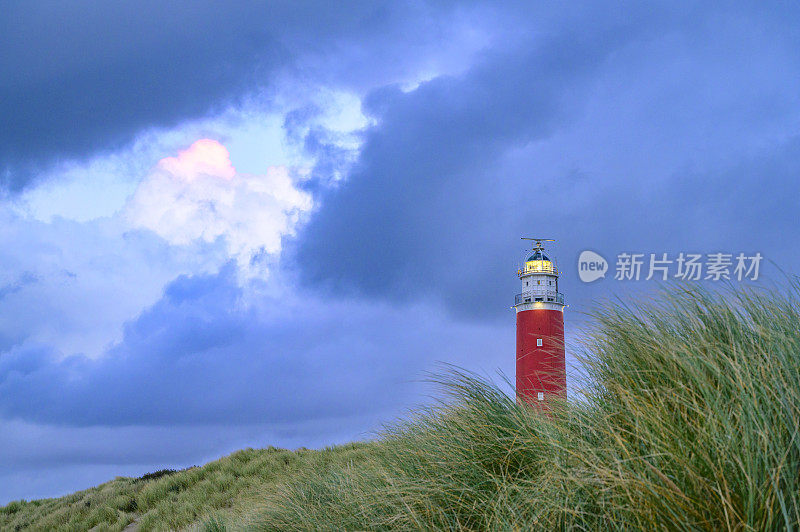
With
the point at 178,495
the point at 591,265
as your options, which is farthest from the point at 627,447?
the point at 178,495

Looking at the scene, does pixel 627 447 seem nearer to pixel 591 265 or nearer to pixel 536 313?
pixel 591 265

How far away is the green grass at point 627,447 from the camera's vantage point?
3006 mm

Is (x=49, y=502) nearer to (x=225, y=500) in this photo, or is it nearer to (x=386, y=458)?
(x=225, y=500)

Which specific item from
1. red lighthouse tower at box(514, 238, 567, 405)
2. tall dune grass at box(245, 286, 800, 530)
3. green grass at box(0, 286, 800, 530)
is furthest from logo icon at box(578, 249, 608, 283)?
red lighthouse tower at box(514, 238, 567, 405)

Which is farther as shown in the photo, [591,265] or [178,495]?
[178,495]

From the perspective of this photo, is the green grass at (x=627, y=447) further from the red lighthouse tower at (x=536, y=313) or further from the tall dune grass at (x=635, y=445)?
the red lighthouse tower at (x=536, y=313)

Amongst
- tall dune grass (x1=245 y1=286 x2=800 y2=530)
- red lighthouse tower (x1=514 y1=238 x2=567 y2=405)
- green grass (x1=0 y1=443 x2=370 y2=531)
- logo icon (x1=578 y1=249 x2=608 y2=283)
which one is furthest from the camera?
red lighthouse tower (x1=514 y1=238 x2=567 y2=405)

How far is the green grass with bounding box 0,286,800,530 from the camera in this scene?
301cm

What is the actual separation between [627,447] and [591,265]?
351 inches

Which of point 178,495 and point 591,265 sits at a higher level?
point 591,265

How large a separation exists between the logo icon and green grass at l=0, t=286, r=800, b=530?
6.15 metres

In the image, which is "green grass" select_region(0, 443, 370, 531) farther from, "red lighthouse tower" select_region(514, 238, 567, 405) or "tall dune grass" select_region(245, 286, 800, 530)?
"red lighthouse tower" select_region(514, 238, 567, 405)

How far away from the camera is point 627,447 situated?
3.71m

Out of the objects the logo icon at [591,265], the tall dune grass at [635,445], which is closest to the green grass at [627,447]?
the tall dune grass at [635,445]
